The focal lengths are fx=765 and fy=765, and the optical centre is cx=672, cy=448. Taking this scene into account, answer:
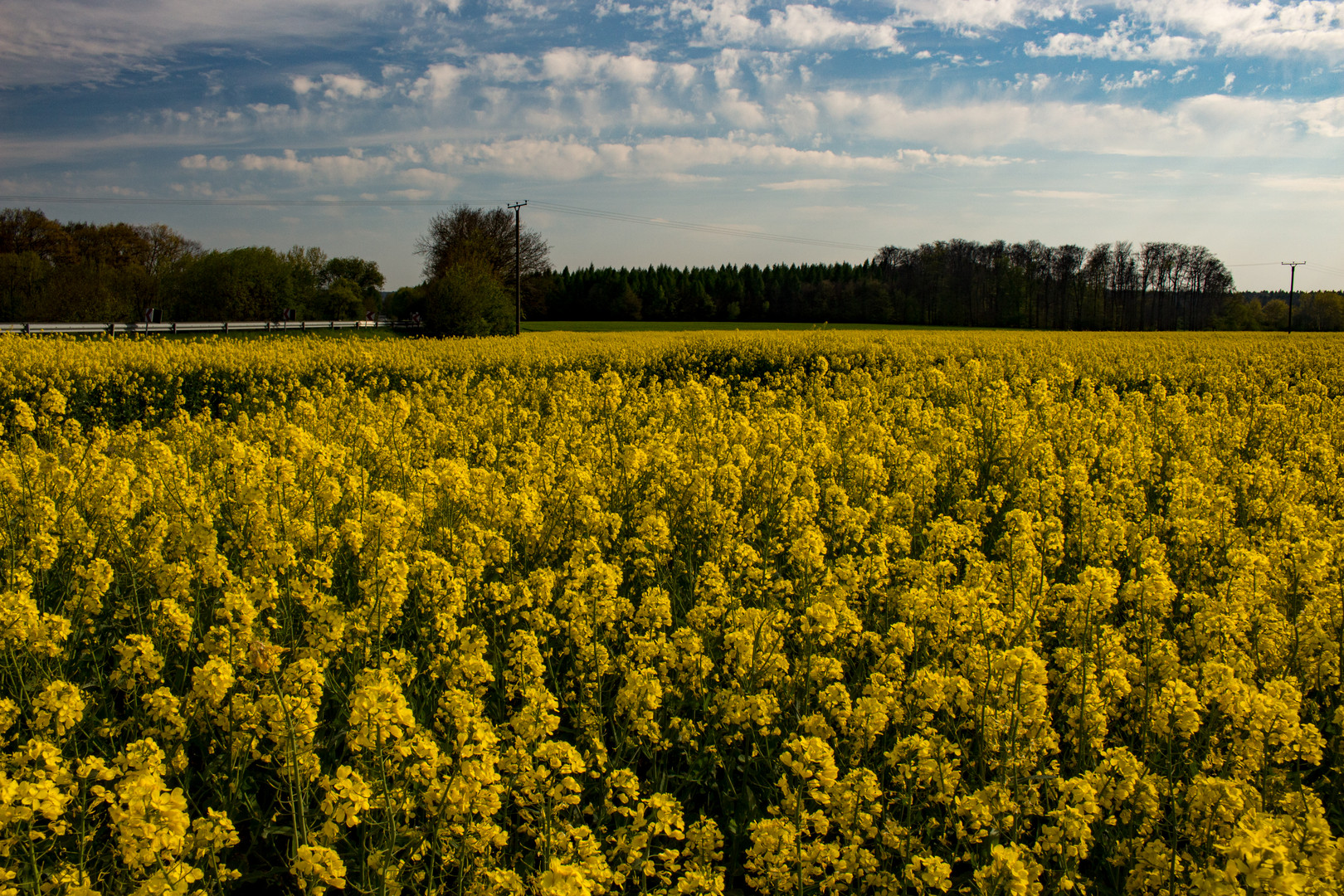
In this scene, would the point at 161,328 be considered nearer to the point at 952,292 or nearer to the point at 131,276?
the point at 131,276

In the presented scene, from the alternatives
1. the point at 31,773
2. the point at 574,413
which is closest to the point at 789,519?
the point at 31,773

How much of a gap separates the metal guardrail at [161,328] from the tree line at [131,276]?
17.4 metres

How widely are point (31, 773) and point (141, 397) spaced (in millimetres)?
12297

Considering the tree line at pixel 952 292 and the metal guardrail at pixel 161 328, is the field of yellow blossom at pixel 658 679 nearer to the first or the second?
the metal guardrail at pixel 161 328

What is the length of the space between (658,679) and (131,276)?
72.3 metres

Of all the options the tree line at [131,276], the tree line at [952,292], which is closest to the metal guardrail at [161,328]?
the tree line at [131,276]

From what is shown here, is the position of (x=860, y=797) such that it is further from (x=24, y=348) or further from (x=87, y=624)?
(x=24, y=348)

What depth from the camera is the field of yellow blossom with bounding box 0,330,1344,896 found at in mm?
2371

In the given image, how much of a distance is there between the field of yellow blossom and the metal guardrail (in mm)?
22802

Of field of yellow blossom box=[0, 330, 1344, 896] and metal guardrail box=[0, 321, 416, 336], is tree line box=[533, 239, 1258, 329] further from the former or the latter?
field of yellow blossom box=[0, 330, 1344, 896]

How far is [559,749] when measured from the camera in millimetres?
2502

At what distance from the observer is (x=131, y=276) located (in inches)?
2363

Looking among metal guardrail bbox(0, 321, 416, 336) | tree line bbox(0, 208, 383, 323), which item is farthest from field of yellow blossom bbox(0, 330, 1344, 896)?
tree line bbox(0, 208, 383, 323)

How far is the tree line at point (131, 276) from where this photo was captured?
50.4m
